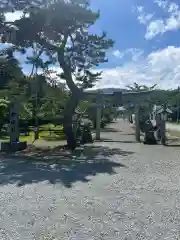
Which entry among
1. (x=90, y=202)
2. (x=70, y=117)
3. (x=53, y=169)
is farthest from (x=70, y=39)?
(x=90, y=202)

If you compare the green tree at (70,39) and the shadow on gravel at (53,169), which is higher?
the green tree at (70,39)

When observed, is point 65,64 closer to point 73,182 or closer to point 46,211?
point 73,182

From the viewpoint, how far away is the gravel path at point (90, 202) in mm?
4301

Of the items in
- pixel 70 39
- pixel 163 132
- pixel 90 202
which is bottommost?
pixel 90 202

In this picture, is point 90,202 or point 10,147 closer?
point 90,202

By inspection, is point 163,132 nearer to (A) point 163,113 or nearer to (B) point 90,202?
(A) point 163,113

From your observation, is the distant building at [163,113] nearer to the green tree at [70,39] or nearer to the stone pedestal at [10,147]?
the green tree at [70,39]

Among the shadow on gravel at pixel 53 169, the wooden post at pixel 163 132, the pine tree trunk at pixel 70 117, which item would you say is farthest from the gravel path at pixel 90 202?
the wooden post at pixel 163 132

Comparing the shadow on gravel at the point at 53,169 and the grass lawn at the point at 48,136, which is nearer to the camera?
the shadow on gravel at the point at 53,169

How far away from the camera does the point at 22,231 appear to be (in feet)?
14.1

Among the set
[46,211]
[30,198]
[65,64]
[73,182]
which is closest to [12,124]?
[65,64]

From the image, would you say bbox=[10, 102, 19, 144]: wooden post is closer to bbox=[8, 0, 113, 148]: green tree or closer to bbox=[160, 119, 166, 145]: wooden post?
bbox=[8, 0, 113, 148]: green tree

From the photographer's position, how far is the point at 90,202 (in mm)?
5777

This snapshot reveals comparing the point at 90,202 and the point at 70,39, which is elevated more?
the point at 70,39
